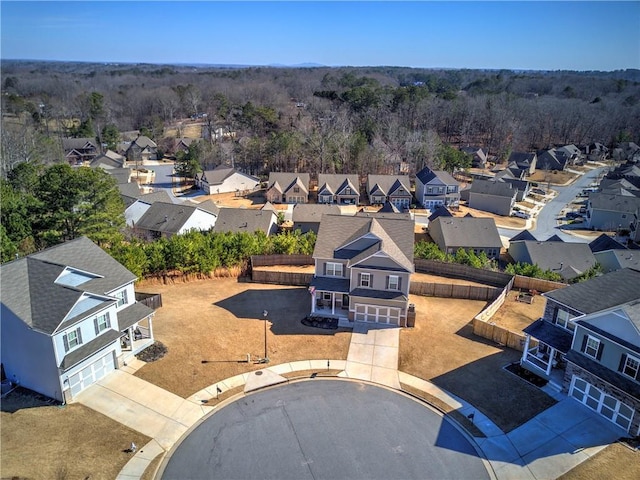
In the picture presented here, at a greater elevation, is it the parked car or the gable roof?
the gable roof

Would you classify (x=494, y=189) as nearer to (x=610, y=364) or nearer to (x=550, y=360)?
(x=550, y=360)

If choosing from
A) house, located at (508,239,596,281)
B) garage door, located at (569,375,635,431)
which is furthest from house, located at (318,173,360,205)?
garage door, located at (569,375,635,431)

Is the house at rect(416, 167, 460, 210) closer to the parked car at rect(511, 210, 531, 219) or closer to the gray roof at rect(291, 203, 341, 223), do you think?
the parked car at rect(511, 210, 531, 219)

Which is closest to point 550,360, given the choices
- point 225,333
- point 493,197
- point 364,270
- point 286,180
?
point 364,270

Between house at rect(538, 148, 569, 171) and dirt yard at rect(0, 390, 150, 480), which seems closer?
dirt yard at rect(0, 390, 150, 480)

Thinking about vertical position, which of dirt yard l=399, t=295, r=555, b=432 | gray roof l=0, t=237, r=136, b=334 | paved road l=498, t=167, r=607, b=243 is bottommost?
paved road l=498, t=167, r=607, b=243

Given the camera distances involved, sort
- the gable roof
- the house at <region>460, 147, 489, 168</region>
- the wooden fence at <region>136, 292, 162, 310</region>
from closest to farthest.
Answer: the wooden fence at <region>136, 292, 162, 310</region>
the gable roof
the house at <region>460, 147, 489, 168</region>

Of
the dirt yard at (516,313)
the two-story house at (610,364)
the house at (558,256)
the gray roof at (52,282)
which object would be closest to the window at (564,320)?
the two-story house at (610,364)

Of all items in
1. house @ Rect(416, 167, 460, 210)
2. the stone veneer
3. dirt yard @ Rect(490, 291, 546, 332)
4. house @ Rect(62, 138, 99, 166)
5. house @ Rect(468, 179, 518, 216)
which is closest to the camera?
the stone veneer
